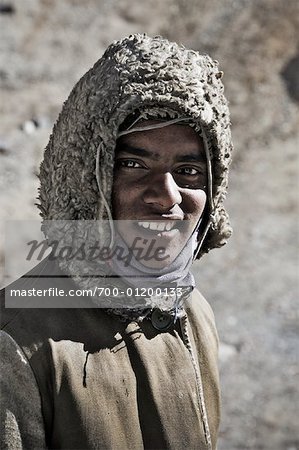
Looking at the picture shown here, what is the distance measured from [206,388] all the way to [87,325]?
0.49 metres

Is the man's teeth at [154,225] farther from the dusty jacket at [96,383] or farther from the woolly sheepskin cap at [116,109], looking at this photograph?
the dusty jacket at [96,383]

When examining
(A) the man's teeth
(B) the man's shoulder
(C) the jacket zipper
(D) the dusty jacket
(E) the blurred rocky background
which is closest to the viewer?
(D) the dusty jacket

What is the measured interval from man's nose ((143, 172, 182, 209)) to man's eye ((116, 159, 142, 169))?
5 centimetres

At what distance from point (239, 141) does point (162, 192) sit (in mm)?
7033

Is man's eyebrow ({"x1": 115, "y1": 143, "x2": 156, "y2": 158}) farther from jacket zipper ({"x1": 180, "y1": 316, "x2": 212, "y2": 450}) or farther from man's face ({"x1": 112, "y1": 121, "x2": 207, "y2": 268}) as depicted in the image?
jacket zipper ({"x1": 180, "y1": 316, "x2": 212, "y2": 450})

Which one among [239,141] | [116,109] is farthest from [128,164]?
[239,141]

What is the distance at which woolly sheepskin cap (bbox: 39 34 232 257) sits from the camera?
2438mm

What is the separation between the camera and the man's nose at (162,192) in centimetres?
246

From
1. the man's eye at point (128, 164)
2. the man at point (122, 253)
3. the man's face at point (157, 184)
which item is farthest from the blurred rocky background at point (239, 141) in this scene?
the man's eye at point (128, 164)

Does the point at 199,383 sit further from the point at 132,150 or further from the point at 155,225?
the point at 132,150

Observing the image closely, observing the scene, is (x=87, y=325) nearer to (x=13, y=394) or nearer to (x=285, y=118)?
(x=13, y=394)

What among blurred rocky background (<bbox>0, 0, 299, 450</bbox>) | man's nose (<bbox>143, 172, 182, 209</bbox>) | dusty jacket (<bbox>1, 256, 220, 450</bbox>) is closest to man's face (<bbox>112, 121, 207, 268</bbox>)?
man's nose (<bbox>143, 172, 182, 209</bbox>)

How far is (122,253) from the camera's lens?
2.56 meters

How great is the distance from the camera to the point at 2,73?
10156 mm
